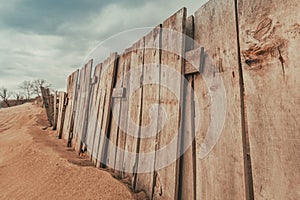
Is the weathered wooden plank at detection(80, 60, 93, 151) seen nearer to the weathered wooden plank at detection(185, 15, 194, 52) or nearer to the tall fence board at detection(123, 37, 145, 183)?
the tall fence board at detection(123, 37, 145, 183)

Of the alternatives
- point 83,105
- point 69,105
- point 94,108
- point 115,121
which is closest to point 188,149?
point 115,121

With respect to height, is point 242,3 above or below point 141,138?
above

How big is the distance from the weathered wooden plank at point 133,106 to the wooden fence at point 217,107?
1 centimetres

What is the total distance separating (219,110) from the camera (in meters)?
1.24

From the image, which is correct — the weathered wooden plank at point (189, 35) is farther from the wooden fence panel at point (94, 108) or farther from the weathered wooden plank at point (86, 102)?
the weathered wooden plank at point (86, 102)

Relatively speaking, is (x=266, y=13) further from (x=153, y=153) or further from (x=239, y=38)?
(x=153, y=153)

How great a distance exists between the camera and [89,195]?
5.75ft

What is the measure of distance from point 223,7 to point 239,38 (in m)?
0.29

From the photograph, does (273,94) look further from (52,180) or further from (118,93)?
(52,180)

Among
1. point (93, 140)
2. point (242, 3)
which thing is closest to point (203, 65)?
point (242, 3)

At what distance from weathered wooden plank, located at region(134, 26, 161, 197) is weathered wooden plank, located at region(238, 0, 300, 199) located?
880mm

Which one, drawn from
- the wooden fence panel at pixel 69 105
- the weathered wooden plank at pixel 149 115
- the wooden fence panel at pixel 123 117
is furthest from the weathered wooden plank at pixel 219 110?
the wooden fence panel at pixel 69 105

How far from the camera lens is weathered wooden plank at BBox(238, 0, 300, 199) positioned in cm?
88

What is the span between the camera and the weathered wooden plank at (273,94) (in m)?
0.88
